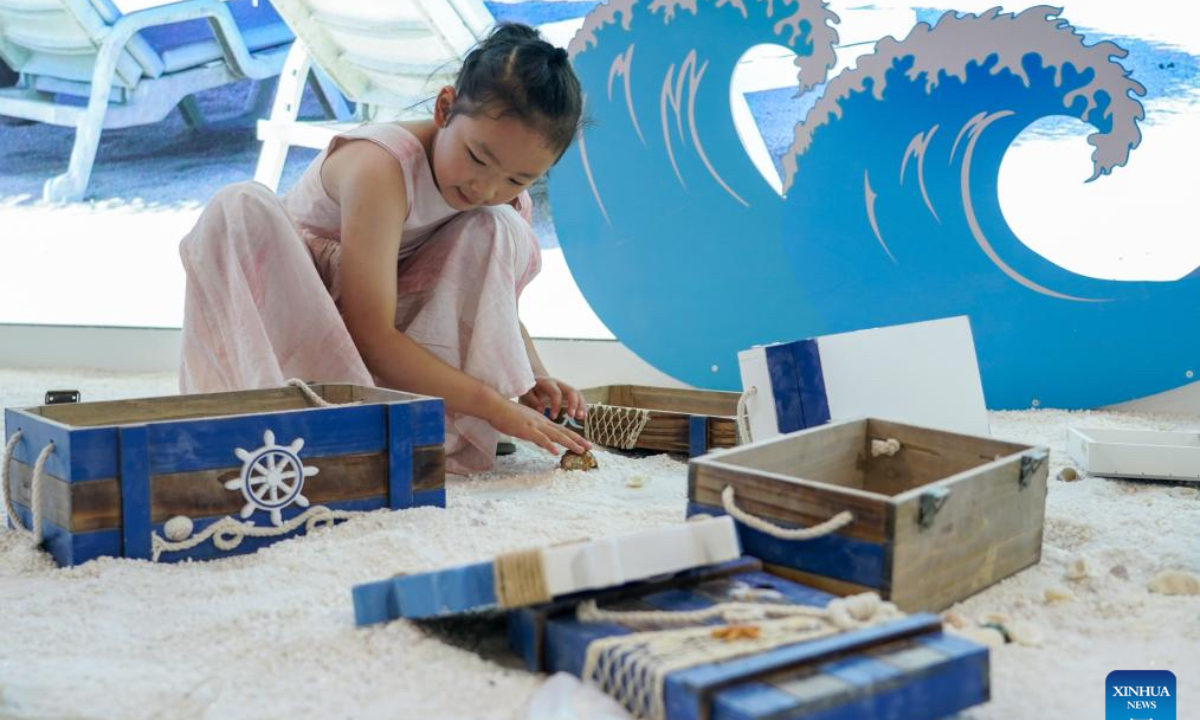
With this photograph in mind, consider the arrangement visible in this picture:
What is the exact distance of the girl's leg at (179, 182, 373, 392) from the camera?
157 cm

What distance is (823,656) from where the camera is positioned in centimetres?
74

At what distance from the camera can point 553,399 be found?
1.88 metres

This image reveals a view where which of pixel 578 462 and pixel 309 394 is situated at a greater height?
pixel 309 394

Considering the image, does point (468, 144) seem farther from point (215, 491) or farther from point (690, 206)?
point (690, 206)

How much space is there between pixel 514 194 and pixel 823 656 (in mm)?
1165

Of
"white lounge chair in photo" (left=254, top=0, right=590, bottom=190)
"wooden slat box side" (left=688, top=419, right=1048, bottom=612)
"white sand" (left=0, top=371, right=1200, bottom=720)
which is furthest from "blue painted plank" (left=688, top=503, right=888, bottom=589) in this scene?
"white lounge chair in photo" (left=254, top=0, right=590, bottom=190)

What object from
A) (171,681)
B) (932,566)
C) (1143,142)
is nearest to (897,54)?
(1143,142)

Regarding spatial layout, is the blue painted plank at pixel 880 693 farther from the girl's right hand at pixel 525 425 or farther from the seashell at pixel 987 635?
the girl's right hand at pixel 525 425

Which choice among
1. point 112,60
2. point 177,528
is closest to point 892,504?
point 177,528

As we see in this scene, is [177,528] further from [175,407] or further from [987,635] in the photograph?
[987,635]

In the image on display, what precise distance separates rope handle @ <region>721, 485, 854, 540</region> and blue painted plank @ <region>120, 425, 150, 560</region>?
2.05ft

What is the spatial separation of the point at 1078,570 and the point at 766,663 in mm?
569

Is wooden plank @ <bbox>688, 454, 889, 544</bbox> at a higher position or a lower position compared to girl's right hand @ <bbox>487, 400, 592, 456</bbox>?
higher

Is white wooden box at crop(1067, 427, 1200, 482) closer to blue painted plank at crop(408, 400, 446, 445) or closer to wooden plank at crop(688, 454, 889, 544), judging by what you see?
wooden plank at crop(688, 454, 889, 544)
